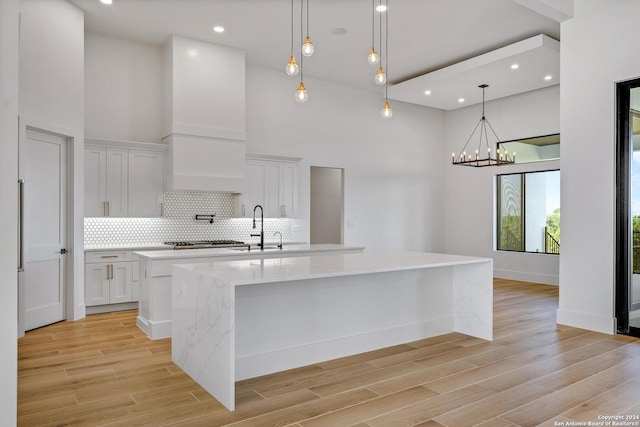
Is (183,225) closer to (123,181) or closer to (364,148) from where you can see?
(123,181)

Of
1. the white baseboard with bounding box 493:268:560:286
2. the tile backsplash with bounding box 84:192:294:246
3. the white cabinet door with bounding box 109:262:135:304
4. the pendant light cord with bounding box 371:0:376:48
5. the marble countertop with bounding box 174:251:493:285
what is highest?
the pendant light cord with bounding box 371:0:376:48

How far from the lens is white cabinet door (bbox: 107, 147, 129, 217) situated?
6.24m

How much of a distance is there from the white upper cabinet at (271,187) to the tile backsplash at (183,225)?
0.31 meters

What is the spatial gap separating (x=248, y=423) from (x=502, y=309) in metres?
4.48

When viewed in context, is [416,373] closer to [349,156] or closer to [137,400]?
[137,400]

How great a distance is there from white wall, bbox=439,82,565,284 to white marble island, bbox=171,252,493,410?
4574mm

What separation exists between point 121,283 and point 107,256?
1.34ft

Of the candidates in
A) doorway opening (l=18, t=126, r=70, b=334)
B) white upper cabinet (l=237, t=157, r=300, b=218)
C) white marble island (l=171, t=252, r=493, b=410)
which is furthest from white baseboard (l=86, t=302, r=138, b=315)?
white marble island (l=171, t=252, r=493, b=410)

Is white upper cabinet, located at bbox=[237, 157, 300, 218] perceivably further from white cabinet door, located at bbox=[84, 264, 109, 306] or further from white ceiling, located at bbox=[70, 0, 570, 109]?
white cabinet door, located at bbox=[84, 264, 109, 306]

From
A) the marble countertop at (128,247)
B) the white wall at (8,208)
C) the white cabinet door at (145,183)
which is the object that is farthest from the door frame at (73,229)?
the white wall at (8,208)

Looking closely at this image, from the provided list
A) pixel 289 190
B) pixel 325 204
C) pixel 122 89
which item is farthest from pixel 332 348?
pixel 325 204

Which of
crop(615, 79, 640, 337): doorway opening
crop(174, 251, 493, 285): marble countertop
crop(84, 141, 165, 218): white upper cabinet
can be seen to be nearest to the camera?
crop(174, 251, 493, 285): marble countertop

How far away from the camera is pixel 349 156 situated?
8.96 metres

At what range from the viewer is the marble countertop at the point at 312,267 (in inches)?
124
